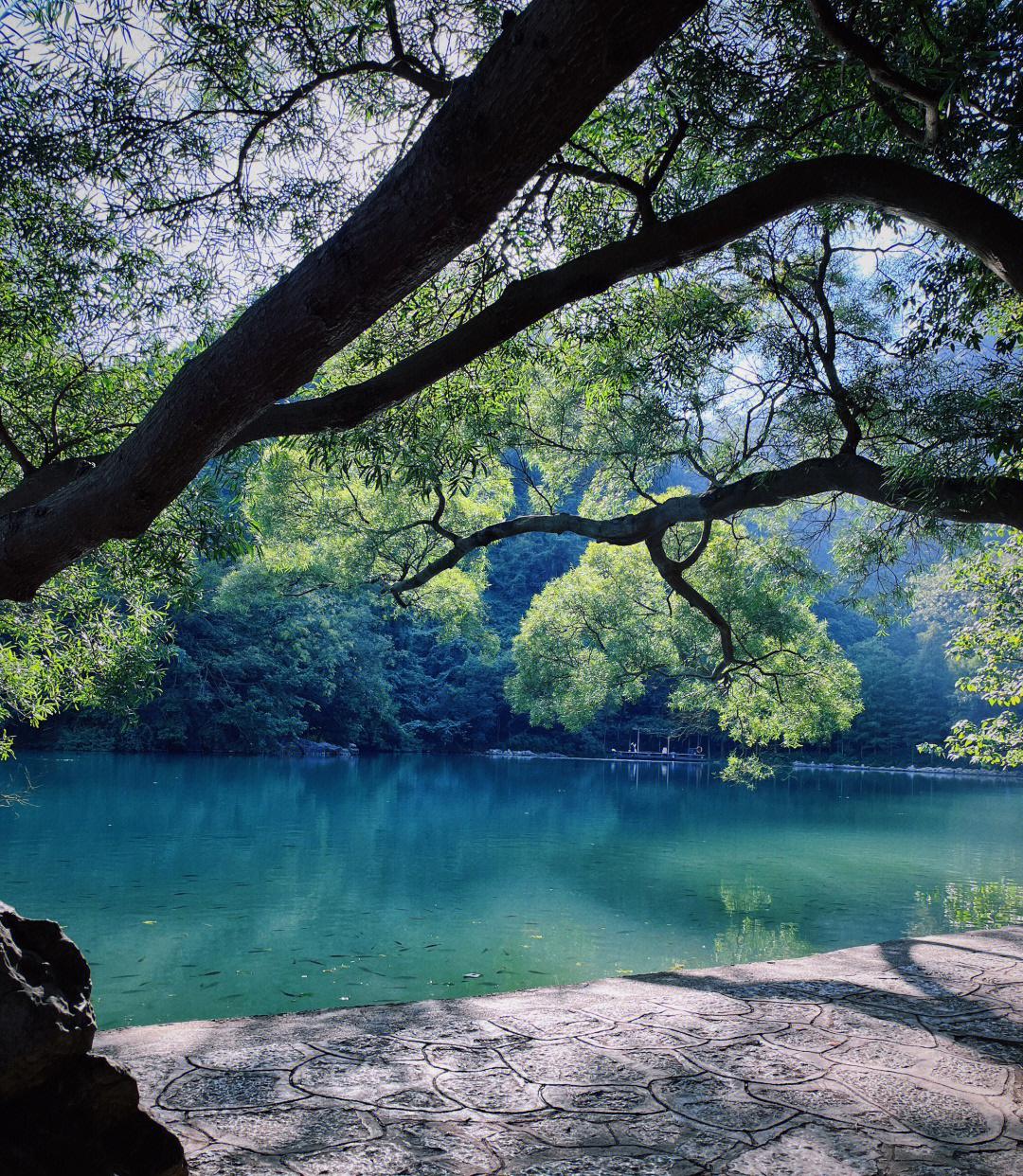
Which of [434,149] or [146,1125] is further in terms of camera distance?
[146,1125]

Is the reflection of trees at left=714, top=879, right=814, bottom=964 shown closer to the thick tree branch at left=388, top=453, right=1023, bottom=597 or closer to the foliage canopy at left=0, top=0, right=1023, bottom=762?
the foliage canopy at left=0, top=0, right=1023, bottom=762

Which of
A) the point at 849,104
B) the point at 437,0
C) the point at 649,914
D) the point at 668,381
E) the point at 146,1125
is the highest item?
the point at 437,0

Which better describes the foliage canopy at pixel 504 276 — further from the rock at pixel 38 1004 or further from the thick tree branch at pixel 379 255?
the rock at pixel 38 1004

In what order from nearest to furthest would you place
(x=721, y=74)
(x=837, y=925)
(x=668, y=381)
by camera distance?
(x=721, y=74) < (x=668, y=381) < (x=837, y=925)

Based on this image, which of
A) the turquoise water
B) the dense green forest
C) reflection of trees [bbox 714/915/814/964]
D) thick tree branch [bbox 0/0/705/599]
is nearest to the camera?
thick tree branch [bbox 0/0/705/599]

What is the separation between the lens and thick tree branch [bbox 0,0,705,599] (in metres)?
1.61

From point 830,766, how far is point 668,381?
35.4 m

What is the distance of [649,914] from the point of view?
29.7 feet

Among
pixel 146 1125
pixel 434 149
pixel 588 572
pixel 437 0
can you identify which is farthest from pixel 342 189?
pixel 588 572

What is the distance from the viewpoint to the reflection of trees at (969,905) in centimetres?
866

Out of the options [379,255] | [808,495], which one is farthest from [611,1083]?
[808,495]

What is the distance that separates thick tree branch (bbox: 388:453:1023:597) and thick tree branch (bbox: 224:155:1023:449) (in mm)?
1824

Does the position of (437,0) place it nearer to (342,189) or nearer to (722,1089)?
(342,189)

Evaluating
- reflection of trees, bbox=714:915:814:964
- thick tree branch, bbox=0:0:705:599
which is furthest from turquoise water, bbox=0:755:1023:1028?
thick tree branch, bbox=0:0:705:599
